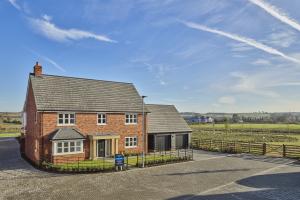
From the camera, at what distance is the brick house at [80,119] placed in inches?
1038

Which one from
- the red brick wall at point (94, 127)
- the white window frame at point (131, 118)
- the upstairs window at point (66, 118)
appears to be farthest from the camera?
the white window frame at point (131, 118)

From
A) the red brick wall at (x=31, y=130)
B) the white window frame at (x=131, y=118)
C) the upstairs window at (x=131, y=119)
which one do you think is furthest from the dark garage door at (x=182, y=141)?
the red brick wall at (x=31, y=130)

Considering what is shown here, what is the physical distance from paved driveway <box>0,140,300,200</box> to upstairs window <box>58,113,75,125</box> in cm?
511

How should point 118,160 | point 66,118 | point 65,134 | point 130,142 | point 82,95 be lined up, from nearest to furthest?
point 118,160, point 65,134, point 66,118, point 82,95, point 130,142

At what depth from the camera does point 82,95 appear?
3075 centimetres

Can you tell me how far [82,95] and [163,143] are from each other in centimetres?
1296

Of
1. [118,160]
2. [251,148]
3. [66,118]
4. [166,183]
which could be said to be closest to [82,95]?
[66,118]

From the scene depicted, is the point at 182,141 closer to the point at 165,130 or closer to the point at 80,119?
the point at 165,130

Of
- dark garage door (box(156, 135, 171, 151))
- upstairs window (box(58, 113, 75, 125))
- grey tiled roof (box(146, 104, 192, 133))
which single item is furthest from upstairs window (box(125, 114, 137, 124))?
upstairs window (box(58, 113, 75, 125))

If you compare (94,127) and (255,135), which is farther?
(255,135)

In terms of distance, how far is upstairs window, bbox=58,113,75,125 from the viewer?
27.6 meters

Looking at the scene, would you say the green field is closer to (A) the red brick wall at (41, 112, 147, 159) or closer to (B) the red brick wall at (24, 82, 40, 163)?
(A) the red brick wall at (41, 112, 147, 159)

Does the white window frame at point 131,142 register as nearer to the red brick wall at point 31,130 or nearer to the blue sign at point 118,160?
the blue sign at point 118,160

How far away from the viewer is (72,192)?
1741 cm
